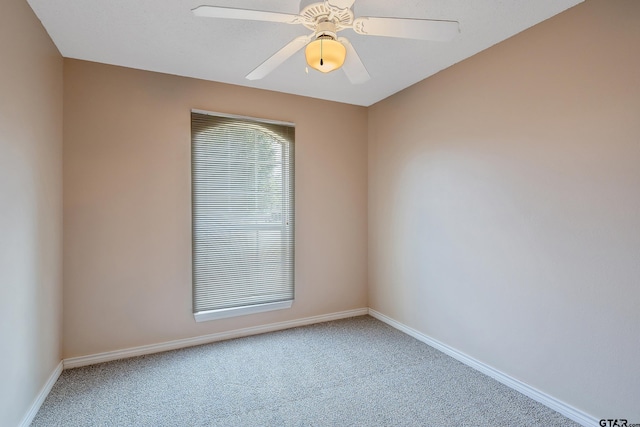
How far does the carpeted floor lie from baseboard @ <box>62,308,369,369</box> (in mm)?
69

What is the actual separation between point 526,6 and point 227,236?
278 cm

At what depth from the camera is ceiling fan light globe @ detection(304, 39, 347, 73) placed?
1.55 meters

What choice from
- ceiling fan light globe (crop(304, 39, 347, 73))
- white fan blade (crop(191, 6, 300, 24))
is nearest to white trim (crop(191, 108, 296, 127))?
white fan blade (crop(191, 6, 300, 24))

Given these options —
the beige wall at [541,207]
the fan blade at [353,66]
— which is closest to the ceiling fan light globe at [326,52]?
the fan blade at [353,66]

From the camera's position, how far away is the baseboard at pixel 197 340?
256 cm

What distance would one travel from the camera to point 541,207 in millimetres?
2086

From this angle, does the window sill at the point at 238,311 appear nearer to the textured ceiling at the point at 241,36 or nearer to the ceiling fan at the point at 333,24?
the textured ceiling at the point at 241,36

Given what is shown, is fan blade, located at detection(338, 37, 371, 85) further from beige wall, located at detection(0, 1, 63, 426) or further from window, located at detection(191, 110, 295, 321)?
beige wall, located at detection(0, 1, 63, 426)

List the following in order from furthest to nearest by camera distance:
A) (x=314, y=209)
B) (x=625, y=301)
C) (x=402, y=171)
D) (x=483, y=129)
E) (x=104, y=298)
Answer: (x=314, y=209), (x=402, y=171), (x=104, y=298), (x=483, y=129), (x=625, y=301)

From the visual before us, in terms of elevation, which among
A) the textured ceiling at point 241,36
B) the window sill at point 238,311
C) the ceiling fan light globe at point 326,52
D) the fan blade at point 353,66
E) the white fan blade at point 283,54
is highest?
the textured ceiling at point 241,36

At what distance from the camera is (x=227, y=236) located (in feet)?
9.98

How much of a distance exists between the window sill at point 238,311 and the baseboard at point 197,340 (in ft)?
0.54

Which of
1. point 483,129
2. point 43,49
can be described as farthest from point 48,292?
point 483,129

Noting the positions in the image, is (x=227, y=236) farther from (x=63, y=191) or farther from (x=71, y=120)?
(x=71, y=120)
